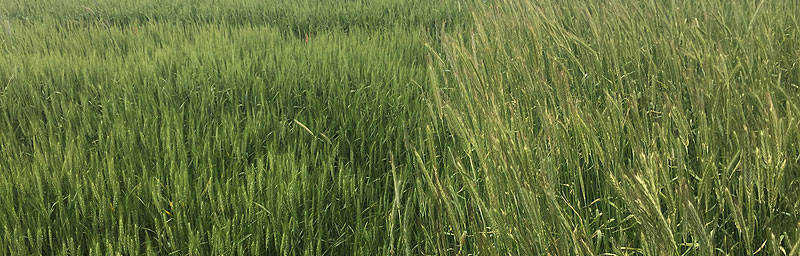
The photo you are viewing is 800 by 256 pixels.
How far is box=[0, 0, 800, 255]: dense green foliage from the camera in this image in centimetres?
82

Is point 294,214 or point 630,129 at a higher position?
point 630,129

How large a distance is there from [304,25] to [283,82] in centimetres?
167

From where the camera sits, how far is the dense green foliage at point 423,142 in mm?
818

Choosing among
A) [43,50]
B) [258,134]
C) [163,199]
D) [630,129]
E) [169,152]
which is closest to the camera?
[630,129]

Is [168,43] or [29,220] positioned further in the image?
[168,43]

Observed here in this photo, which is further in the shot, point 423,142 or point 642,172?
point 423,142

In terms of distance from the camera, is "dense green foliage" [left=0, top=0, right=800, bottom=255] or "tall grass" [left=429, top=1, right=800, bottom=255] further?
"dense green foliage" [left=0, top=0, right=800, bottom=255]

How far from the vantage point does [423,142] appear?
1408mm

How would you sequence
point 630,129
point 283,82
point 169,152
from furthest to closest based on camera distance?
point 283,82 → point 169,152 → point 630,129

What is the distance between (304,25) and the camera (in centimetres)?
378

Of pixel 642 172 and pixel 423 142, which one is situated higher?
pixel 642 172

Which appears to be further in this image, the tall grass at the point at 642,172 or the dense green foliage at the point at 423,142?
the dense green foliage at the point at 423,142

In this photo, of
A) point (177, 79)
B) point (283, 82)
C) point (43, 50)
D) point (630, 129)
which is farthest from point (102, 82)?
point (630, 129)

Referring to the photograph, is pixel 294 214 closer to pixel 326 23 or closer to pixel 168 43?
pixel 168 43
